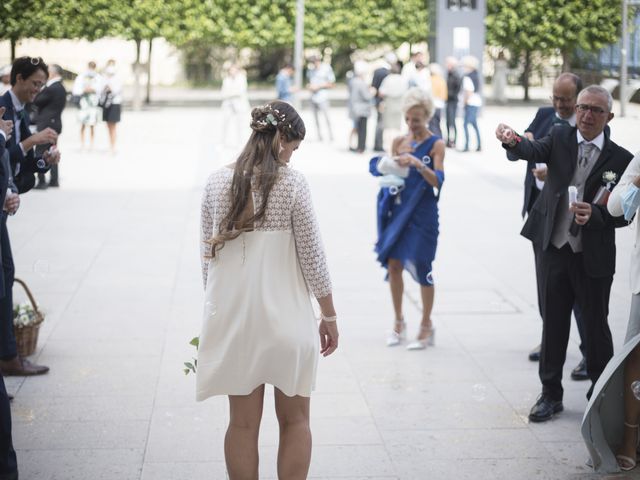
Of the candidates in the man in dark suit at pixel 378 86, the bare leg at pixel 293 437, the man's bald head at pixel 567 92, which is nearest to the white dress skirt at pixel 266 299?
the bare leg at pixel 293 437

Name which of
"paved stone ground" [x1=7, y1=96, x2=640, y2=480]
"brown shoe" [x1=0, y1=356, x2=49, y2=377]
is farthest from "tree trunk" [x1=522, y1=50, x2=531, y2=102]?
"brown shoe" [x1=0, y1=356, x2=49, y2=377]

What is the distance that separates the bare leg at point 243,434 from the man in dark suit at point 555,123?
231cm

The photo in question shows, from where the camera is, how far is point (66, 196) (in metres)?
14.0

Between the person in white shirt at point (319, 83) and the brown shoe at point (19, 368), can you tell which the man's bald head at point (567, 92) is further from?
the person in white shirt at point (319, 83)

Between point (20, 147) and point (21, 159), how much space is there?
0.33 ft

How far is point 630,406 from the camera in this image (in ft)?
16.1

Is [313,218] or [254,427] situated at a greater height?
[313,218]

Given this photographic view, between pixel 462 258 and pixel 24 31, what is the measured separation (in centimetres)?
477

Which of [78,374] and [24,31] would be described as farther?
[24,31]

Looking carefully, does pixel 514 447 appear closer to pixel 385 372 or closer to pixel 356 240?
pixel 385 372

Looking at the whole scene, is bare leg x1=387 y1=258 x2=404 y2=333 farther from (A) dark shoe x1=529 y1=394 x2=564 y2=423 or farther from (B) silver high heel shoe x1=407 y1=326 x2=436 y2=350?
(A) dark shoe x1=529 y1=394 x2=564 y2=423

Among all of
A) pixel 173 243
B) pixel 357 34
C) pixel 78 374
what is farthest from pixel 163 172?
pixel 357 34

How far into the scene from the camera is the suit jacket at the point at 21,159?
5820 mm

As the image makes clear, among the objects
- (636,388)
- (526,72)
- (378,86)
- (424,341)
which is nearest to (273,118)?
(636,388)
